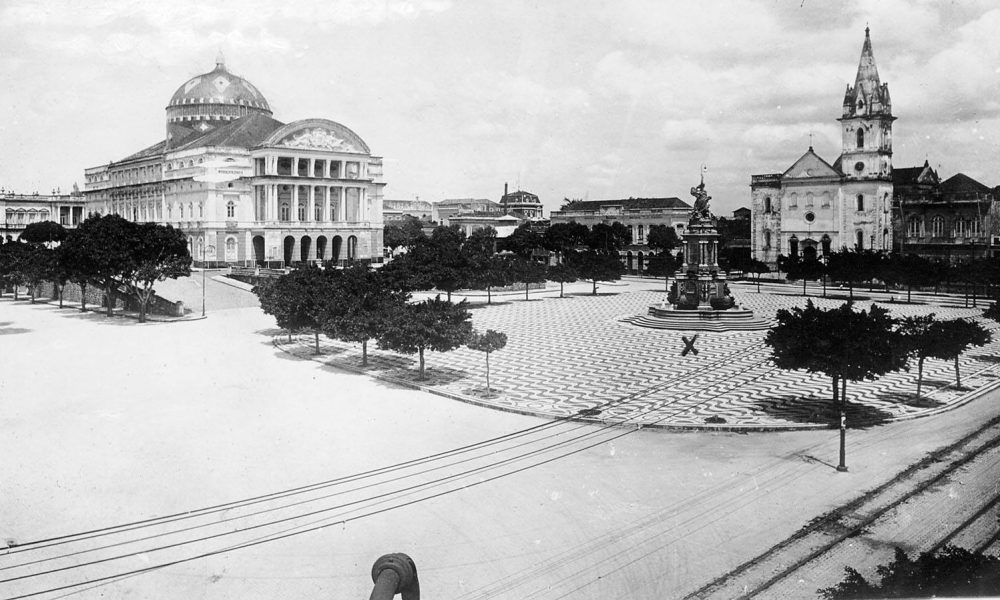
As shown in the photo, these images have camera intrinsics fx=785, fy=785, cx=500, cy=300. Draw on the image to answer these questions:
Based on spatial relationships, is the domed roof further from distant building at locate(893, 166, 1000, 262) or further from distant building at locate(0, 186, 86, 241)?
distant building at locate(893, 166, 1000, 262)

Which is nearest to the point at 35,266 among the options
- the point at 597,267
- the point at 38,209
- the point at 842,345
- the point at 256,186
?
the point at 256,186

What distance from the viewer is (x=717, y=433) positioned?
55.5 feet

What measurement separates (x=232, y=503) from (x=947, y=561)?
9.98 meters

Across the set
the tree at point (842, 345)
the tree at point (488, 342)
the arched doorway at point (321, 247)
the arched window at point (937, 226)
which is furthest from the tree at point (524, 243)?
the tree at point (842, 345)

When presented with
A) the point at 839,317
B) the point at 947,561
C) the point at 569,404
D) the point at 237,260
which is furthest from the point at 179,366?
the point at 237,260

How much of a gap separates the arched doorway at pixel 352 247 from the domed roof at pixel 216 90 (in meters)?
20.6

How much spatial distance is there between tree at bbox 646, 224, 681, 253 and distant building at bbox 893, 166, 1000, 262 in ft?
73.3

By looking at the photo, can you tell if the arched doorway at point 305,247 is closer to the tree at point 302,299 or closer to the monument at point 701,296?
the monument at point 701,296

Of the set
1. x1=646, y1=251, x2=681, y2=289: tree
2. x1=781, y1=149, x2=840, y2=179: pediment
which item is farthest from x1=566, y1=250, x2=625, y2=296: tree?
x1=781, y1=149, x2=840, y2=179: pediment

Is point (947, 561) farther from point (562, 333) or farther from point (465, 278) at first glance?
point (465, 278)

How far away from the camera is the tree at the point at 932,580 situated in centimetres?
781

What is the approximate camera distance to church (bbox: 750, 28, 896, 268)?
68.7 m

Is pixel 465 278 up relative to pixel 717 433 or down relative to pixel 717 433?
up

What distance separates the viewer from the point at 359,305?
994 inches
